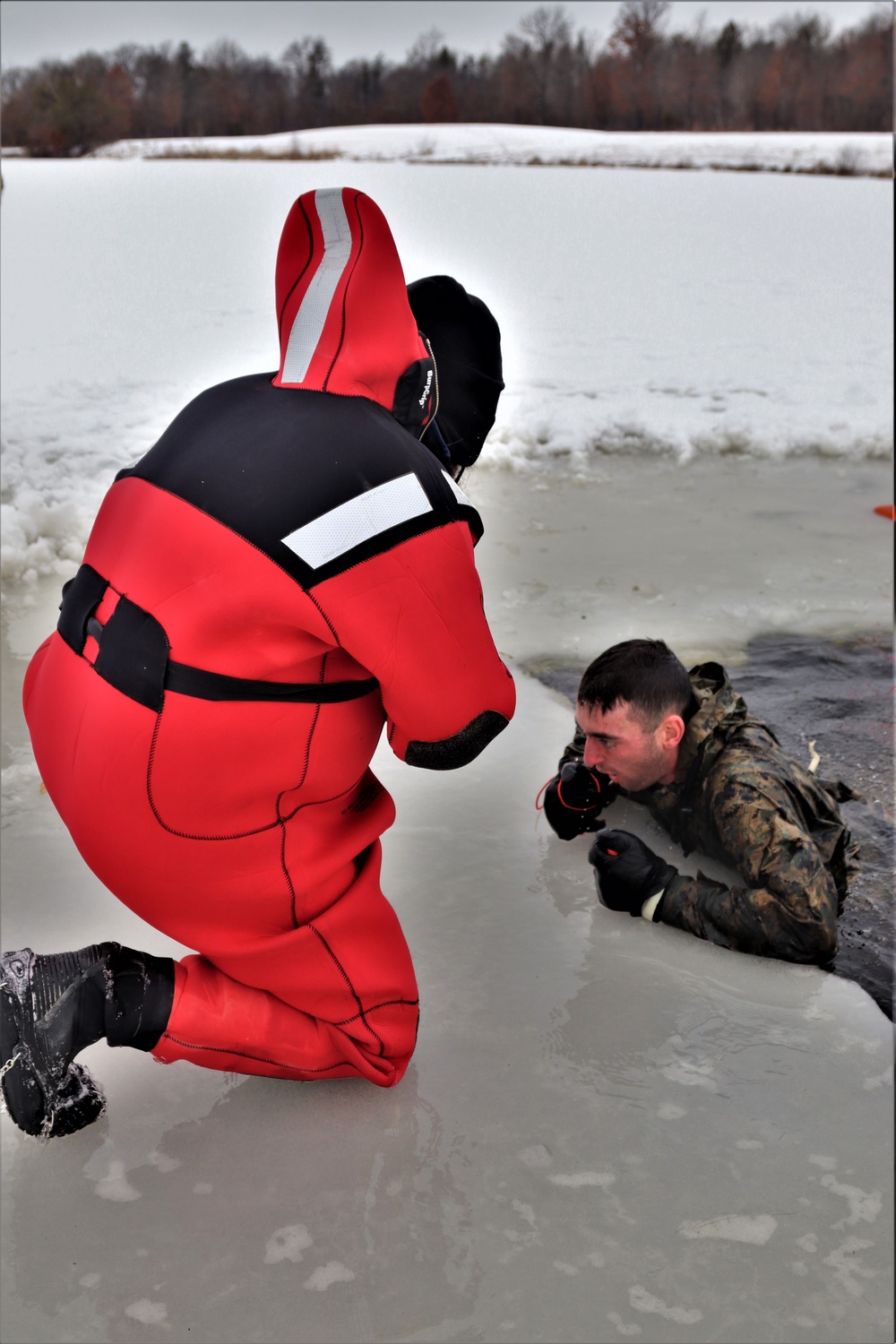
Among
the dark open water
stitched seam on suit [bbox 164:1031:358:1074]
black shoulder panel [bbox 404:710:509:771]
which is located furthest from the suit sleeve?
the dark open water

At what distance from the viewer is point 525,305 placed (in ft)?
29.4

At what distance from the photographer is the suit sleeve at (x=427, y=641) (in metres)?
1.49

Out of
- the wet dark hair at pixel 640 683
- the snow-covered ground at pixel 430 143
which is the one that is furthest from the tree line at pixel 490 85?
the wet dark hair at pixel 640 683

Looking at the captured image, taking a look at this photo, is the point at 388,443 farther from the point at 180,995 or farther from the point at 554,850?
the point at 554,850

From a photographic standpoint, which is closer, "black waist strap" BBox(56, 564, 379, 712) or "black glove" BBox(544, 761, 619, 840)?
"black waist strap" BBox(56, 564, 379, 712)

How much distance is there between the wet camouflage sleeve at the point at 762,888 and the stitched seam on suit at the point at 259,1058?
Answer: 73 cm

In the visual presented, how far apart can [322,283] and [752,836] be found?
1226 millimetres

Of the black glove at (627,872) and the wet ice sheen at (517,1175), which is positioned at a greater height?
the black glove at (627,872)

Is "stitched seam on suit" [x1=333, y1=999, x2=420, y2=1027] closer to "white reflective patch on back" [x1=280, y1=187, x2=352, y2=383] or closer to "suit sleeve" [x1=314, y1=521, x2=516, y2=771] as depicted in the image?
"suit sleeve" [x1=314, y1=521, x2=516, y2=771]

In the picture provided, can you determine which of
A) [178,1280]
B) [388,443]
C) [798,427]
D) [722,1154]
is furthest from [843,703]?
[798,427]

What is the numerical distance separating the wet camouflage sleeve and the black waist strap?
Answer: 3.01ft

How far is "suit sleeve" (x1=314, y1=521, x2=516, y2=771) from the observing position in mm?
1494

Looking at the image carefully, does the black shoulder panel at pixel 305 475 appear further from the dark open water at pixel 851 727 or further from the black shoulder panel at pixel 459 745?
the dark open water at pixel 851 727

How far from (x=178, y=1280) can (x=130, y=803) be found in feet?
1.98
